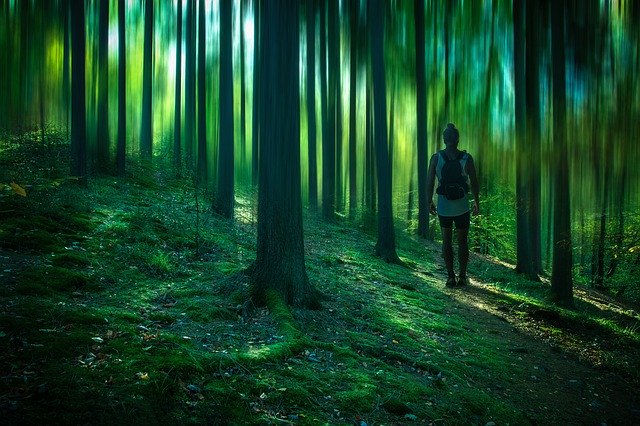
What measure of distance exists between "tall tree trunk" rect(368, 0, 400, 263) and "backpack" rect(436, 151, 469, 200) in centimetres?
364

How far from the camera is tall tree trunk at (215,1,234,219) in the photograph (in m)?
12.0

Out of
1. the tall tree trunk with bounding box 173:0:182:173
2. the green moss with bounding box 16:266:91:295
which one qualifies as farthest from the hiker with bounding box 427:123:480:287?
the tall tree trunk with bounding box 173:0:182:173

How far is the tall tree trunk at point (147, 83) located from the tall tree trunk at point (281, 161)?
48.2 feet

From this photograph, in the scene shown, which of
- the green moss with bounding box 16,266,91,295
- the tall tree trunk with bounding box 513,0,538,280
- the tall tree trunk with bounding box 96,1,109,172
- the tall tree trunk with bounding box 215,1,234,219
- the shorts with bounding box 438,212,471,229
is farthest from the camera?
the tall tree trunk with bounding box 96,1,109,172

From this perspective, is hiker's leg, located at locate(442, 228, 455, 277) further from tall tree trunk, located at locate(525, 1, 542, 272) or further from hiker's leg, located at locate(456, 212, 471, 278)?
tall tree trunk, located at locate(525, 1, 542, 272)

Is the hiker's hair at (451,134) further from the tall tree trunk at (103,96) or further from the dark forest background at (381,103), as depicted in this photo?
the tall tree trunk at (103,96)

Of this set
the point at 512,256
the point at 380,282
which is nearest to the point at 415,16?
the point at 380,282

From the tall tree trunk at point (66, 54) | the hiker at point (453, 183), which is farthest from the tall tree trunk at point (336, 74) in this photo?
the tall tree trunk at point (66, 54)

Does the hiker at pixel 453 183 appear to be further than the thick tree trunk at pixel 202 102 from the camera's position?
No

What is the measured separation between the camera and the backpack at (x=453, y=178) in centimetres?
712

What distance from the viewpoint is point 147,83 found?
737 inches

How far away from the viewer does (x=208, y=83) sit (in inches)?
787

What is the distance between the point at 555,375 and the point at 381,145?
7.39 m

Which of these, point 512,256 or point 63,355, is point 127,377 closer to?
point 63,355
